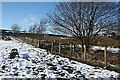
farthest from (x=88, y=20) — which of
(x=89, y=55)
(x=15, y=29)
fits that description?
(x=15, y=29)

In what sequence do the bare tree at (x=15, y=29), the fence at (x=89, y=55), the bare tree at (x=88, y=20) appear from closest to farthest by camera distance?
the fence at (x=89, y=55) < the bare tree at (x=88, y=20) < the bare tree at (x=15, y=29)

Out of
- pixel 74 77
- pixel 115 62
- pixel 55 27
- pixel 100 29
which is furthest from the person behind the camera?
pixel 55 27

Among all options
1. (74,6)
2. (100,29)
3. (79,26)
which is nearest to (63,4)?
(74,6)

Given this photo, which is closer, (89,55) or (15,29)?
(89,55)

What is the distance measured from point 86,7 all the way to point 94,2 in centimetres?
94

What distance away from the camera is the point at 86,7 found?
65.4 feet

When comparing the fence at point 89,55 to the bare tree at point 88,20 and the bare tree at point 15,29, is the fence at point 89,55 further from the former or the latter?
the bare tree at point 15,29

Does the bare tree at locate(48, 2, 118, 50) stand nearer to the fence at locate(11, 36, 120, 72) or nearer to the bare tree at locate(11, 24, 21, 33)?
the fence at locate(11, 36, 120, 72)

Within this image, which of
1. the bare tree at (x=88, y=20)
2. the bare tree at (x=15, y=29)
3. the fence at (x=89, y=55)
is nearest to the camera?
the fence at (x=89, y=55)

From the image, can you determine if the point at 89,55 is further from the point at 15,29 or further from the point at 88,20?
the point at 15,29

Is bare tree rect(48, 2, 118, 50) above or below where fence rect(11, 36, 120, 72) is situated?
above

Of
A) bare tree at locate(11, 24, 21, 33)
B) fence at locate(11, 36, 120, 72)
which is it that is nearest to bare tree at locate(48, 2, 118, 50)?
fence at locate(11, 36, 120, 72)

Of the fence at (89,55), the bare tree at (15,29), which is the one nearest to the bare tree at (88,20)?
the fence at (89,55)

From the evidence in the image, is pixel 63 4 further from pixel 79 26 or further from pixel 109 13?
pixel 109 13
